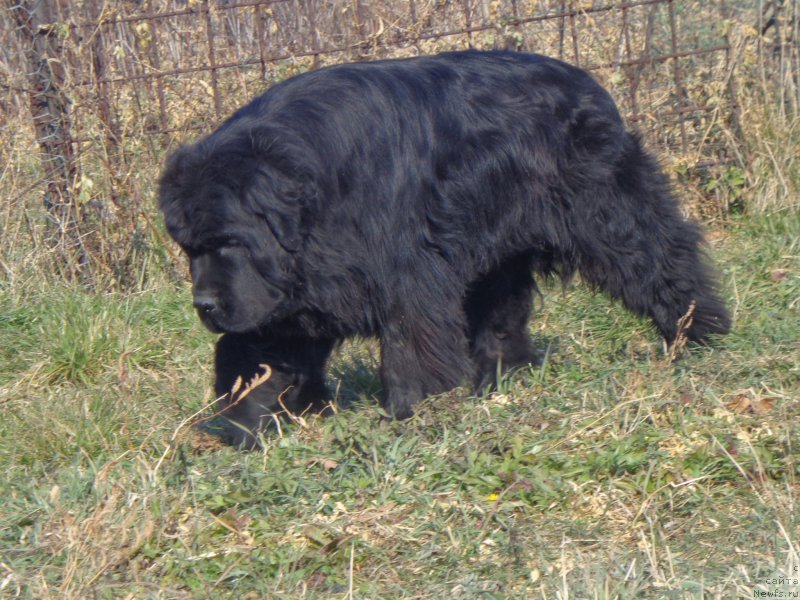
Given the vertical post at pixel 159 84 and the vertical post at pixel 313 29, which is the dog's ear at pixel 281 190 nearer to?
the vertical post at pixel 159 84

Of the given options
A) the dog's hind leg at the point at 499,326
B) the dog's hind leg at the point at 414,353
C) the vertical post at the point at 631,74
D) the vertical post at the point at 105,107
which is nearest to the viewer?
the dog's hind leg at the point at 414,353

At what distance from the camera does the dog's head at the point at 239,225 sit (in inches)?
158

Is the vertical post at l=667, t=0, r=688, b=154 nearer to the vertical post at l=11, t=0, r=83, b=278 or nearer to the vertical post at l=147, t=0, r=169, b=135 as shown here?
the vertical post at l=147, t=0, r=169, b=135

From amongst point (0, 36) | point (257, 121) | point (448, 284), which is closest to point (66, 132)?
point (0, 36)

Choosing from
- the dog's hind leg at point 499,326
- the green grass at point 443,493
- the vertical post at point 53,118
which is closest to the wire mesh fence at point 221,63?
the vertical post at point 53,118

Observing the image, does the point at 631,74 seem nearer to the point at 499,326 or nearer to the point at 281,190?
the point at 499,326

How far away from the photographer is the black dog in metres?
4.07

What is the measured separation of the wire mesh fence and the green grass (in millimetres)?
2187

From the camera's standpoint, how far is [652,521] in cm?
348

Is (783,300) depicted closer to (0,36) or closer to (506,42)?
(506,42)

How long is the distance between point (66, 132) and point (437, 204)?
335 centimetres

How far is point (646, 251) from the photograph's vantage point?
511 centimetres

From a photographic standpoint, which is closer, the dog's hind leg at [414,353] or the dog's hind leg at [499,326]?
the dog's hind leg at [414,353]

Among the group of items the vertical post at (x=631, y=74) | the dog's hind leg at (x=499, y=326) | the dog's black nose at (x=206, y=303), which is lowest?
the dog's hind leg at (x=499, y=326)
